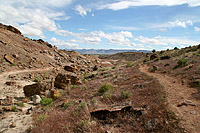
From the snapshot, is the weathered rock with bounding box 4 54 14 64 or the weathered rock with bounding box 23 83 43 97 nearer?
the weathered rock with bounding box 23 83 43 97

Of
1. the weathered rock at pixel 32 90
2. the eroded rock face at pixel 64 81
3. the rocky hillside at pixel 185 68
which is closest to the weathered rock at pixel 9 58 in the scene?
the weathered rock at pixel 32 90

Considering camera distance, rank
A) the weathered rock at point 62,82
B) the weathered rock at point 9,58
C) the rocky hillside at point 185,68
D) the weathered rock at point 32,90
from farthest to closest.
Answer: the weathered rock at point 9,58
the weathered rock at point 62,82
the weathered rock at point 32,90
the rocky hillside at point 185,68

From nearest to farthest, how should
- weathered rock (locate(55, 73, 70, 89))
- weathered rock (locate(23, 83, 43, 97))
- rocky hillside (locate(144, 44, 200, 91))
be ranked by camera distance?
1. rocky hillside (locate(144, 44, 200, 91))
2. weathered rock (locate(23, 83, 43, 97))
3. weathered rock (locate(55, 73, 70, 89))

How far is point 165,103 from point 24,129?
7.14 m

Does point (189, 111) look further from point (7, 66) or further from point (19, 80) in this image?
point (7, 66)

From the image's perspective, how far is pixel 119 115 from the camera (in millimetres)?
5465

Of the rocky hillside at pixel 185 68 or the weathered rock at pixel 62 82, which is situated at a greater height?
the rocky hillside at pixel 185 68

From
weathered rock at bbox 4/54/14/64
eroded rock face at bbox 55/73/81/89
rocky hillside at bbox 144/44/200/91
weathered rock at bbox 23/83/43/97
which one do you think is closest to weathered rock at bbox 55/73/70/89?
eroded rock face at bbox 55/73/81/89

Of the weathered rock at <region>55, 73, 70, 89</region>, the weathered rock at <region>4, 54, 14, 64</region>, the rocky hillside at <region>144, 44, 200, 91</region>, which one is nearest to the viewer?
the rocky hillside at <region>144, 44, 200, 91</region>

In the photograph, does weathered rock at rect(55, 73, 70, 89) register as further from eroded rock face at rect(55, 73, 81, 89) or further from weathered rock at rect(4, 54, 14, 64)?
weathered rock at rect(4, 54, 14, 64)

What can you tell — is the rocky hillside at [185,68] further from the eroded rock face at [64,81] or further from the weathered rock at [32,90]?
the weathered rock at [32,90]

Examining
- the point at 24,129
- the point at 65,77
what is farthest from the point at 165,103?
the point at 65,77

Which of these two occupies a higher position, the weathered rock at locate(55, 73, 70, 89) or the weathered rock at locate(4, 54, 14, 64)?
the weathered rock at locate(4, 54, 14, 64)

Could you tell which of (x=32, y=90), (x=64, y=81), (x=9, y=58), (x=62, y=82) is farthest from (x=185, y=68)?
(x=9, y=58)
